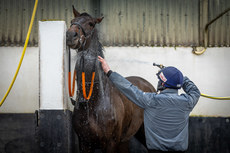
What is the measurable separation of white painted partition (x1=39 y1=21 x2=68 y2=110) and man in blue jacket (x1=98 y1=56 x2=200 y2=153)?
3.48 feet

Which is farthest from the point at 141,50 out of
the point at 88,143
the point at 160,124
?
the point at 160,124

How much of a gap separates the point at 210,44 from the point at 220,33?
0.34 m

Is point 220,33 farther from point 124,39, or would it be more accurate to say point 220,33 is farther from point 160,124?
point 160,124

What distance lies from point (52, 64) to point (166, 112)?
1620 mm

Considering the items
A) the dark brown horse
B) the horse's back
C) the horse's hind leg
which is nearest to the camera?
the dark brown horse

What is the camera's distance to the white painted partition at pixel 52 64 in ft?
10.0

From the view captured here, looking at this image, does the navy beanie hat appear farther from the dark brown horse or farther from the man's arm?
the dark brown horse

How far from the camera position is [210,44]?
5.39 meters

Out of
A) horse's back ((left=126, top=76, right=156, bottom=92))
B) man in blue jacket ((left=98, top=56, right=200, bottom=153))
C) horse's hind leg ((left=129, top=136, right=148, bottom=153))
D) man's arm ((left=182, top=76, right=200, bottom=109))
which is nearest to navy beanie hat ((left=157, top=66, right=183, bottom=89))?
man in blue jacket ((left=98, top=56, right=200, bottom=153))

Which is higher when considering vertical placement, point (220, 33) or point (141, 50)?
point (220, 33)

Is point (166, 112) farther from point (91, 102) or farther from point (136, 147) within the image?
point (136, 147)

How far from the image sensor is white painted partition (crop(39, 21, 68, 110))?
120 inches

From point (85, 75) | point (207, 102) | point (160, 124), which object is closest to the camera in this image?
point (160, 124)

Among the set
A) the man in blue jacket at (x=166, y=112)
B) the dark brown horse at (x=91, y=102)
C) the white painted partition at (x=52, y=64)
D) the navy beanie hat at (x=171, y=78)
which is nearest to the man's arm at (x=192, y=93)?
the man in blue jacket at (x=166, y=112)
